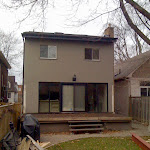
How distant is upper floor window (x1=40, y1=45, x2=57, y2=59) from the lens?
1430 centimetres

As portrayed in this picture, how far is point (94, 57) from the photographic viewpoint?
14992 mm

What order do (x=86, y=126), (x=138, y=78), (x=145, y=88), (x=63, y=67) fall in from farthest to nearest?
(x=145, y=88) → (x=138, y=78) → (x=63, y=67) → (x=86, y=126)

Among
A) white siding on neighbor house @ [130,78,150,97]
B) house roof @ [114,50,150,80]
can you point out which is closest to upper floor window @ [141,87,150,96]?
white siding on neighbor house @ [130,78,150,97]

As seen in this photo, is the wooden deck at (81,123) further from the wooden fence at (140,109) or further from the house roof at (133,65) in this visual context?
the house roof at (133,65)

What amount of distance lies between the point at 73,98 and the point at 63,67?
90.2 inches

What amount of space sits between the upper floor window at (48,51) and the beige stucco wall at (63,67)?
0.22 metres

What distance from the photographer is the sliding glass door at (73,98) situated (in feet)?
46.9

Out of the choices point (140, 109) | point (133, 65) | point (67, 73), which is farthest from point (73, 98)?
point (133, 65)

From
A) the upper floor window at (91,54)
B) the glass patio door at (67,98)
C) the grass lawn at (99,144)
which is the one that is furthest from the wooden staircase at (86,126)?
the upper floor window at (91,54)

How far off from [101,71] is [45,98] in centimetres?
445

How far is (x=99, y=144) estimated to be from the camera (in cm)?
825

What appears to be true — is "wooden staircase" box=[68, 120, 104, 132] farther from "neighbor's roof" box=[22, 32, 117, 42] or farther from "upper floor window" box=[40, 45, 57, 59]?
"neighbor's roof" box=[22, 32, 117, 42]

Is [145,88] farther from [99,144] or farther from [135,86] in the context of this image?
[99,144]

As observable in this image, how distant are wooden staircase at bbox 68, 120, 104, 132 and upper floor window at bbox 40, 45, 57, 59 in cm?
527
